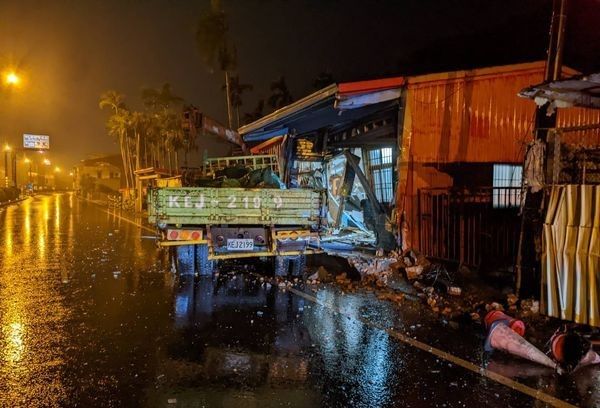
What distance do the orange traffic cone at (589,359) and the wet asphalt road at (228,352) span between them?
18 centimetres

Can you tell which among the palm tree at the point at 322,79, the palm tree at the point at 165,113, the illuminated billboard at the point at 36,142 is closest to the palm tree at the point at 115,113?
the palm tree at the point at 165,113

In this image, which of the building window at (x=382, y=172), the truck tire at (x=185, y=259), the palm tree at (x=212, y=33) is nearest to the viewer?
the truck tire at (x=185, y=259)

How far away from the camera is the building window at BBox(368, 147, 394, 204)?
593 inches

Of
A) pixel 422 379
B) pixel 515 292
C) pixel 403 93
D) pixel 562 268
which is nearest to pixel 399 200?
pixel 403 93

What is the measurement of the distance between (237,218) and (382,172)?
732 cm

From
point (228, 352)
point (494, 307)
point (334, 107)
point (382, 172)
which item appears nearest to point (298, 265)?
point (494, 307)

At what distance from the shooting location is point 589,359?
540cm

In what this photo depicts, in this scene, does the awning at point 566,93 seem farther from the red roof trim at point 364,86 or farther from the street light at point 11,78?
the street light at point 11,78

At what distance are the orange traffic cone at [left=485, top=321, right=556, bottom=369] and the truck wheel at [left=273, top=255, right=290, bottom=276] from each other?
15.9 feet

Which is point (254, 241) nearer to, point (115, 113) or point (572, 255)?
point (572, 255)

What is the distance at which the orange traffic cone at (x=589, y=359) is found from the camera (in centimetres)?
535

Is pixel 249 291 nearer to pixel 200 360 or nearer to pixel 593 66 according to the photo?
pixel 200 360

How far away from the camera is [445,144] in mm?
12109

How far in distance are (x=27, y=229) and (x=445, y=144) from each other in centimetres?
1739
